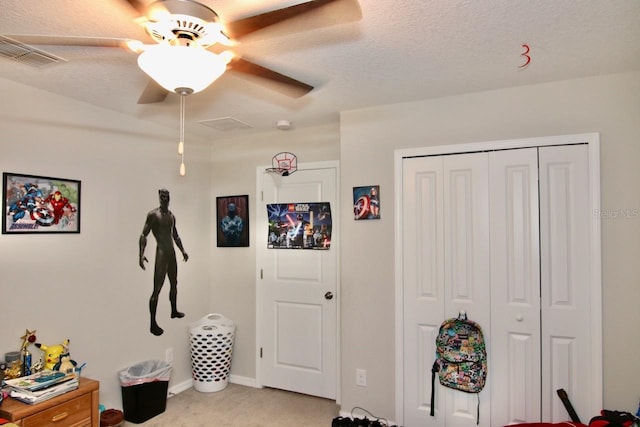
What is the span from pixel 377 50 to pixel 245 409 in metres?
2.92

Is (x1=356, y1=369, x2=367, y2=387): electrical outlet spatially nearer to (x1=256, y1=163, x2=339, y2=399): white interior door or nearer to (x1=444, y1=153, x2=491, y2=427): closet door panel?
(x1=256, y1=163, x2=339, y2=399): white interior door

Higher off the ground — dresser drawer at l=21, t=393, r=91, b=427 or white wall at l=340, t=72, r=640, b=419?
white wall at l=340, t=72, r=640, b=419

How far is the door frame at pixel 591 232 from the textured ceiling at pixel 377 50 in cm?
38

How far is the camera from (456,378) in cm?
260

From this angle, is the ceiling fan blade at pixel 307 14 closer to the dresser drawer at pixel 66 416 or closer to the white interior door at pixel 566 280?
the white interior door at pixel 566 280

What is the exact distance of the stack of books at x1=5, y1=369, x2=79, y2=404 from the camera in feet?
7.41

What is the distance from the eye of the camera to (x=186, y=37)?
141 cm

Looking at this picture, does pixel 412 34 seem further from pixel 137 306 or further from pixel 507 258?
pixel 137 306

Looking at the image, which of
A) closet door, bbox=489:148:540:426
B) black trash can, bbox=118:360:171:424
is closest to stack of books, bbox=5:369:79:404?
black trash can, bbox=118:360:171:424

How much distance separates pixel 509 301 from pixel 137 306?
112 inches

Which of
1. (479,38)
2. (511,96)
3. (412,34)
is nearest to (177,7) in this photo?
(412,34)

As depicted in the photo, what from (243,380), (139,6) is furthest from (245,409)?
(139,6)

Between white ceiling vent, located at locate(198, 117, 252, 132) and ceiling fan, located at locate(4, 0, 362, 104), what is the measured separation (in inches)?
75.7

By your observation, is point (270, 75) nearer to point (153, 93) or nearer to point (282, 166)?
point (153, 93)
